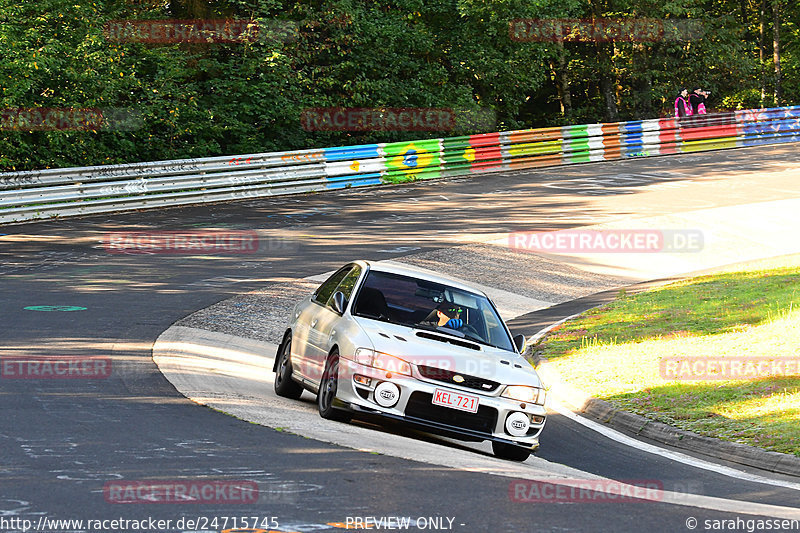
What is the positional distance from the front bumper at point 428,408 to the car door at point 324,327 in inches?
32.2

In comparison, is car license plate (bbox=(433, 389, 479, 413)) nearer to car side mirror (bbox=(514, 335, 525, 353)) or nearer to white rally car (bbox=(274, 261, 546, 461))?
white rally car (bbox=(274, 261, 546, 461))

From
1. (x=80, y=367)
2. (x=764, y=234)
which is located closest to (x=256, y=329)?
(x=80, y=367)

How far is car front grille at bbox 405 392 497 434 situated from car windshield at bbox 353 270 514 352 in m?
1.05

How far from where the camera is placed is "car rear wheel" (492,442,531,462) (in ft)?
31.2

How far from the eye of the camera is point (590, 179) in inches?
1345

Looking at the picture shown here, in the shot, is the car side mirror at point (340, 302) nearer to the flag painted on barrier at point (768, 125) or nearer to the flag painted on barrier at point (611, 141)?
the flag painted on barrier at point (611, 141)

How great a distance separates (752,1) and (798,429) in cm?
4982

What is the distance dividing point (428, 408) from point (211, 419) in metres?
1.90

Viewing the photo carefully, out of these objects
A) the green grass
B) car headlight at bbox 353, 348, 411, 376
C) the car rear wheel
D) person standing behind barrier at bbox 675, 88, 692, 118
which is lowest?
the green grass

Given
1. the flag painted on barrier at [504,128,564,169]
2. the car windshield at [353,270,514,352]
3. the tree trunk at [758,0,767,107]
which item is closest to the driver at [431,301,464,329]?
the car windshield at [353,270,514,352]

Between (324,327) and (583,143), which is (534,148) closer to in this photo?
(583,143)

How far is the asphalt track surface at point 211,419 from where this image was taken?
6629 mm

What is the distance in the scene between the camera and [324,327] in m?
10.6

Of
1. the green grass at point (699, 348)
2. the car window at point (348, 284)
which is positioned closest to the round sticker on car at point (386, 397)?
the car window at point (348, 284)
